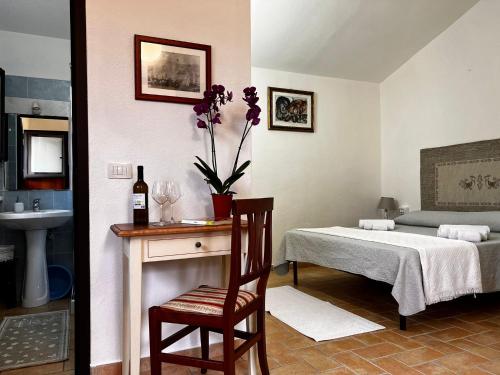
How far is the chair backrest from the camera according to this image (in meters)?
1.52

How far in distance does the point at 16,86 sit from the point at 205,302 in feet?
10.1

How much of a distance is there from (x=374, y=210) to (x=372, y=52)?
6.97ft

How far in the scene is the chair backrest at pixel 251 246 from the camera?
1.52 metres

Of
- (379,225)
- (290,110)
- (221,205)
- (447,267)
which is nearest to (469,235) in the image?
(447,267)

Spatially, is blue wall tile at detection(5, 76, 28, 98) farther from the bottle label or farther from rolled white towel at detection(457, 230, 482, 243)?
rolled white towel at detection(457, 230, 482, 243)

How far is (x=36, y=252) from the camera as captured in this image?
3.29 m

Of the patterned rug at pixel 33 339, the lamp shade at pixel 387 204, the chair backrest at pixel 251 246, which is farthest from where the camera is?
the lamp shade at pixel 387 204

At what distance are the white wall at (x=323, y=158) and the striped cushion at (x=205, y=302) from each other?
287 cm

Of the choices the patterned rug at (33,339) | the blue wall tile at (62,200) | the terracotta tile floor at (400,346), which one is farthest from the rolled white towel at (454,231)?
the blue wall tile at (62,200)

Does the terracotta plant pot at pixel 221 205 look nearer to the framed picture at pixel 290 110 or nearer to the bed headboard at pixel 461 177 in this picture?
the framed picture at pixel 290 110

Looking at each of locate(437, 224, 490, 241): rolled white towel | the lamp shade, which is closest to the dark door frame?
A: locate(437, 224, 490, 241): rolled white towel

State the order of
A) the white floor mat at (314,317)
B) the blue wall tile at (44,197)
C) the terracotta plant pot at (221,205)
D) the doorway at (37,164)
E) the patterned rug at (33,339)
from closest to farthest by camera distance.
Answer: the terracotta plant pot at (221,205) → the patterned rug at (33,339) → the white floor mat at (314,317) → the doorway at (37,164) → the blue wall tile at (44,197)

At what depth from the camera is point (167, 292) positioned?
7.20 feet

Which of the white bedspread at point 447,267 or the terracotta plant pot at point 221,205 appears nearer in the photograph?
the terracotta plant pot at point 221,205
